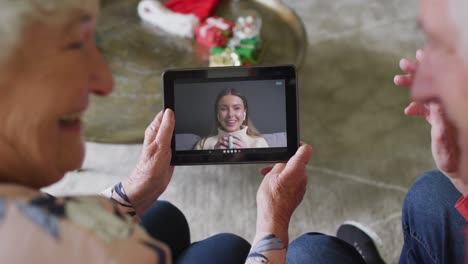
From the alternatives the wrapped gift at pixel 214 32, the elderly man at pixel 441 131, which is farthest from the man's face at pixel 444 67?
the wrapped gift at pixel 214 32

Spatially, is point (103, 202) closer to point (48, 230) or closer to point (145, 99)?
point (48, 230)

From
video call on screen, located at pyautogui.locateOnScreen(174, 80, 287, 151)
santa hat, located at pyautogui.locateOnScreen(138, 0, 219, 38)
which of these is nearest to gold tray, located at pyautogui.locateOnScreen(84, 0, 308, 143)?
santa hat, located at pyautogui.locateOnScreen(138, 0, 219, 38)

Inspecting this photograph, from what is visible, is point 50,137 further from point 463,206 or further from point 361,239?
point 361,239

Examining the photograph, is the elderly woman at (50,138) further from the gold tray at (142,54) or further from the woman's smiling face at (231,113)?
the gold tray at (142,54)

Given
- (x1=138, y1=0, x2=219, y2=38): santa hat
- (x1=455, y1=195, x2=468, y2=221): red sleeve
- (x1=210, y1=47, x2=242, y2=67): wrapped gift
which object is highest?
(x1=138, y1=0, x2=219, y2=38): santa hat

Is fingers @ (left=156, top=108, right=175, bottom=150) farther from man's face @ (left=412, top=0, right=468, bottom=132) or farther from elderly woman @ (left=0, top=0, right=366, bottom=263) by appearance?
man's face @ (left=412, top=0, right=468, bottom=132)

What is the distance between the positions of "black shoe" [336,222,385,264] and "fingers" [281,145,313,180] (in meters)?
0.49

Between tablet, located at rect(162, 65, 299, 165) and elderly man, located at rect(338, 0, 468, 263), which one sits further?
tablet, located at rect(162, 65, 299, 165)

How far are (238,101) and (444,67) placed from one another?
1.90ft

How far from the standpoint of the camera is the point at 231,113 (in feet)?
3.64

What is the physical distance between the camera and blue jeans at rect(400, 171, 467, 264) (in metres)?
0.92

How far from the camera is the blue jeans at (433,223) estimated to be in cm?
92

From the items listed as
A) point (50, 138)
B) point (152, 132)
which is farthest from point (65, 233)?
point (152, 132)

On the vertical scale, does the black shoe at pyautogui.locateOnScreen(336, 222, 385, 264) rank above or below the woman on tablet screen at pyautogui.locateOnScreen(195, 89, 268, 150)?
below
